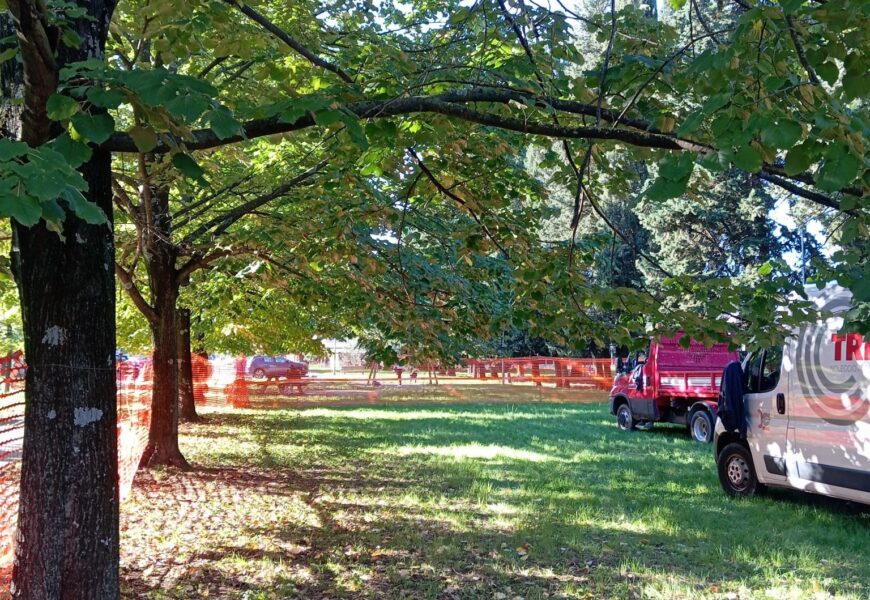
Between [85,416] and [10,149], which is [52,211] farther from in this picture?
[85,416]

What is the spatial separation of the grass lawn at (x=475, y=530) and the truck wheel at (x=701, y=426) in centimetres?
161

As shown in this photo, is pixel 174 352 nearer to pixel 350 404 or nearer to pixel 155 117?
pixel 155 117

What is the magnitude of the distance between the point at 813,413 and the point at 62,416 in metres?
7.05

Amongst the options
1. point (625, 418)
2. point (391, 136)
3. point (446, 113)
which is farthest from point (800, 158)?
point (625, 418)

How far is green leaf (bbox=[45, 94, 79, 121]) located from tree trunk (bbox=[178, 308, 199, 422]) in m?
16.0

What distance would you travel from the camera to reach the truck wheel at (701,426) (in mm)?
15211

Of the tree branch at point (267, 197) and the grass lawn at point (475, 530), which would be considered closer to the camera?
the grass lawn at point (475, 530)

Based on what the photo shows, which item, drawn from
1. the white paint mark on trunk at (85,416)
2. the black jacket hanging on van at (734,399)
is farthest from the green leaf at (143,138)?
the black jacket hanging on van at (734,399)

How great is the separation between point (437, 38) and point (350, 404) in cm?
2228

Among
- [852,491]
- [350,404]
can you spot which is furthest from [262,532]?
[350,404]

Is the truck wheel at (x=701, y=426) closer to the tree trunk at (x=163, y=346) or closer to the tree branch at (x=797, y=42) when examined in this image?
the tree trunk at (x=163, y=346)

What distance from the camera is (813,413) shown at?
7.49m

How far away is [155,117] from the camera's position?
313 cm

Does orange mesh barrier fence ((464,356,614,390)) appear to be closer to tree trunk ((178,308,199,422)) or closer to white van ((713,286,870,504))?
tree trunk ((178,308,199,422))
